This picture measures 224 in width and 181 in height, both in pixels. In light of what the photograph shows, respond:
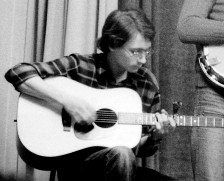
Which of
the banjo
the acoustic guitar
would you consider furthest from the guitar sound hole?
the banjo

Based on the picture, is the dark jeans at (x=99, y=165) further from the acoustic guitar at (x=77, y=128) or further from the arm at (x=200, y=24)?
the arm at (x=200, y=24)

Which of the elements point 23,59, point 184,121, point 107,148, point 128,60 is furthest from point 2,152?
point 184,121

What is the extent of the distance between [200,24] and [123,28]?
391 millimetres

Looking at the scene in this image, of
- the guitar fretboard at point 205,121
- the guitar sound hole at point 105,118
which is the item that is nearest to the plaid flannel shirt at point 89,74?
the guitar sound hole at point 105,118

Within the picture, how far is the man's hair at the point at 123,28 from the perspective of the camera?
158 cm

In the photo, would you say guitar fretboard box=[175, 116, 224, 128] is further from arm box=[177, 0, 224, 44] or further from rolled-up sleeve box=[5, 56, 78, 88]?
rolled-up sleeve box=[5, 56, 78, 88]

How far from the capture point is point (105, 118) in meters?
1.50

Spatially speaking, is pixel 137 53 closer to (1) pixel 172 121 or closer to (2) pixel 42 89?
(1) pixel 172 121

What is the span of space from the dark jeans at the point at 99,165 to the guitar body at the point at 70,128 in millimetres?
50

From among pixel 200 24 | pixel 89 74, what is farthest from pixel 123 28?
pixel 200 24

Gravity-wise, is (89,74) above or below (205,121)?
above

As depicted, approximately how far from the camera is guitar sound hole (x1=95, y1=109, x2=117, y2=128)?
1.50 m

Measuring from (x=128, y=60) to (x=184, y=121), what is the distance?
0.35 metres

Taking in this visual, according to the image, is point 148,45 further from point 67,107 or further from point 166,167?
point 166,167
